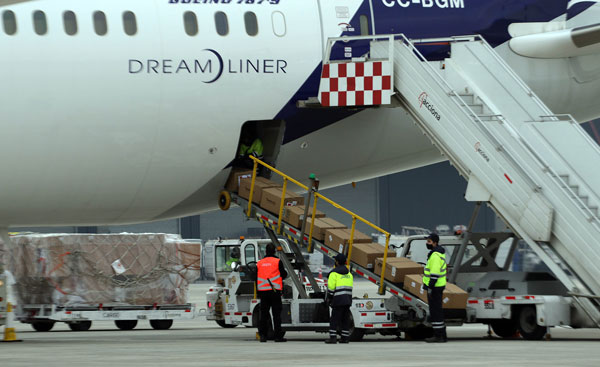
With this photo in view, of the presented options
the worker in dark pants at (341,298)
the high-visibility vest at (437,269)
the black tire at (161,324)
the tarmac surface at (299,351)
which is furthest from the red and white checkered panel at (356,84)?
the black tire at (161,324)

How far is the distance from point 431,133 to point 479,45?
1.97 m

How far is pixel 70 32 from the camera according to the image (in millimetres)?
20703

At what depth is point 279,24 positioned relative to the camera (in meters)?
22.3

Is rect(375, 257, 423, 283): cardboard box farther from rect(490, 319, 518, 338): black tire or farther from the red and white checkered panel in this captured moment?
the red and white checkered panel

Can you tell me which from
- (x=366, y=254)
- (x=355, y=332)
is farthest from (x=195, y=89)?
(x=355, y=332)

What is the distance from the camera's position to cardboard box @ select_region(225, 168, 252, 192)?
75.2 feet

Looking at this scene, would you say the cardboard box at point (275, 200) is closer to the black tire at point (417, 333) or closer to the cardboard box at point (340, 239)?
the cardboard box at point (340, 239)

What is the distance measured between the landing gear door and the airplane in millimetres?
27

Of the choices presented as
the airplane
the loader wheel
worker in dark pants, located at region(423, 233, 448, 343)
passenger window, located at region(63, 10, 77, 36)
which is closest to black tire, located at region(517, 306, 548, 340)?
worker in dark pants, located at region(423, 233, 448, 343)

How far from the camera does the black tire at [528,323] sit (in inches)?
842

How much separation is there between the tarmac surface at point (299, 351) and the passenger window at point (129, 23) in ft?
18.1

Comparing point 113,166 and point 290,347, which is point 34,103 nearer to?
point 113,166

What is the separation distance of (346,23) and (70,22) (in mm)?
5242

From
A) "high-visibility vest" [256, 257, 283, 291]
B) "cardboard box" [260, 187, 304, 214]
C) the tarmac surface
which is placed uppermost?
"cardboard box" [260, 187, 304, 214]
